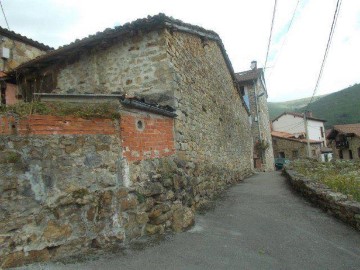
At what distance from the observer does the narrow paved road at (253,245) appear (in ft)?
12.1

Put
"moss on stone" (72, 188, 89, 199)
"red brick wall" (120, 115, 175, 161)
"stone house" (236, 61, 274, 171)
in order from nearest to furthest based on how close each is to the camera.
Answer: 1. "moss on stone" (72, 188, 89, 199)
2. "red brick wall" (120, 115, 175, 161)
3. "stone house" (236, 61, 274, 171)

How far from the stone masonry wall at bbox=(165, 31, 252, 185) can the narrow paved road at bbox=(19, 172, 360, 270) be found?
1.77 m

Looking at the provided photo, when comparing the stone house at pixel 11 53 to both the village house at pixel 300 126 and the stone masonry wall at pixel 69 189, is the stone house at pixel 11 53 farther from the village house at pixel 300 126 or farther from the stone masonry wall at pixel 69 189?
the village house at pixel 300 126

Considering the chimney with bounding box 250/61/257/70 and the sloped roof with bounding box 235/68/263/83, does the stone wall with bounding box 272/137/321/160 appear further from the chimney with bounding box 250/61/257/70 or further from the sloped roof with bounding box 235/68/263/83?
the sloped roof with bounding box 235/68/263/83

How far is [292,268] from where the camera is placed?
3.65m

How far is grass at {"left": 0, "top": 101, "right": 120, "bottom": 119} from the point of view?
3607 millimetres

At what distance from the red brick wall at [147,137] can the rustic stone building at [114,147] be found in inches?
0.8

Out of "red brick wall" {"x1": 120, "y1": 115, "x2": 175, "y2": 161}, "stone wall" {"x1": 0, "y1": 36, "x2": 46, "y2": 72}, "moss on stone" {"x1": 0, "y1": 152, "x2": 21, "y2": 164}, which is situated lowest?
"moss on stone" {"x1": 0, "y1": 152, "x2": 21, "y2": 164}

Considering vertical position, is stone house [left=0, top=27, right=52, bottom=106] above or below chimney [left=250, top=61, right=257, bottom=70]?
below

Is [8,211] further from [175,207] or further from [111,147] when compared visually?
[175,207]

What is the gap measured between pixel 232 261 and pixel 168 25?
5.03 metres

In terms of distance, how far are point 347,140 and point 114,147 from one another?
113 feet

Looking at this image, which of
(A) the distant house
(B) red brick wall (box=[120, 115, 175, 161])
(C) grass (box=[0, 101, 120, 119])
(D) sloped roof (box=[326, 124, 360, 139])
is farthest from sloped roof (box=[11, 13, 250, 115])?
(A) the distant house

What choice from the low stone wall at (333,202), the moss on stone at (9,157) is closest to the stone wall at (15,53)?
the moss on stone at (9,157)
